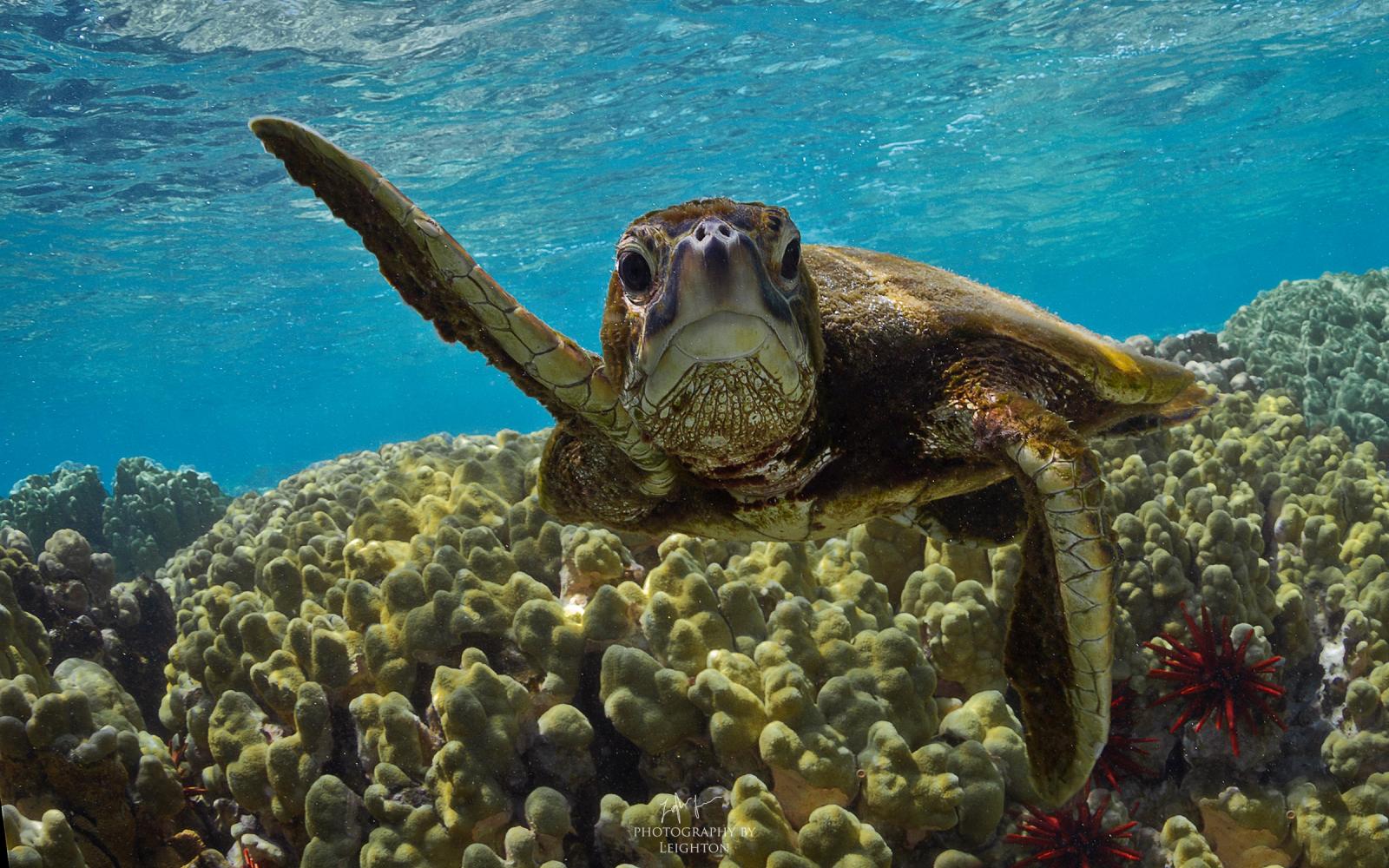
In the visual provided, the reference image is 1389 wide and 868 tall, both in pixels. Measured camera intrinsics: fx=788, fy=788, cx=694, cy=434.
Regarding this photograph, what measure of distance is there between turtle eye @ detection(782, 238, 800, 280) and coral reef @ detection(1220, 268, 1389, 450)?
23.3ft

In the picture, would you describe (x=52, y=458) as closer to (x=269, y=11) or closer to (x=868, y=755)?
(x=269, y=11)

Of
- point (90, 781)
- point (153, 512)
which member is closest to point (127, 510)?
point (153, 512)

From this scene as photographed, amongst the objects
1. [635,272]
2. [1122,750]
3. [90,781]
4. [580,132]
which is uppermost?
[580,132]

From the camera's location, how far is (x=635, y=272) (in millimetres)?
2195

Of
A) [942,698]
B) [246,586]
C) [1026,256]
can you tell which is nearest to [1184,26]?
[942,698]

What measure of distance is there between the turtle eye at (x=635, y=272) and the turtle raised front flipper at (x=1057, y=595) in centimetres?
107

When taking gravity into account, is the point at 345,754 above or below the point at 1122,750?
above

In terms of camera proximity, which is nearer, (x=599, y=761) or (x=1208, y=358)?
(x=599, y=761)

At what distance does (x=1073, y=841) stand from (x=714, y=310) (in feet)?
8.33

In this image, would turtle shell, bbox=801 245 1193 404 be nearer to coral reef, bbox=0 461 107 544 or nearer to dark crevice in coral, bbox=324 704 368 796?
dark crevice in coral, bbox=324 704 368 796

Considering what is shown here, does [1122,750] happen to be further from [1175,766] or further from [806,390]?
[806,390]
